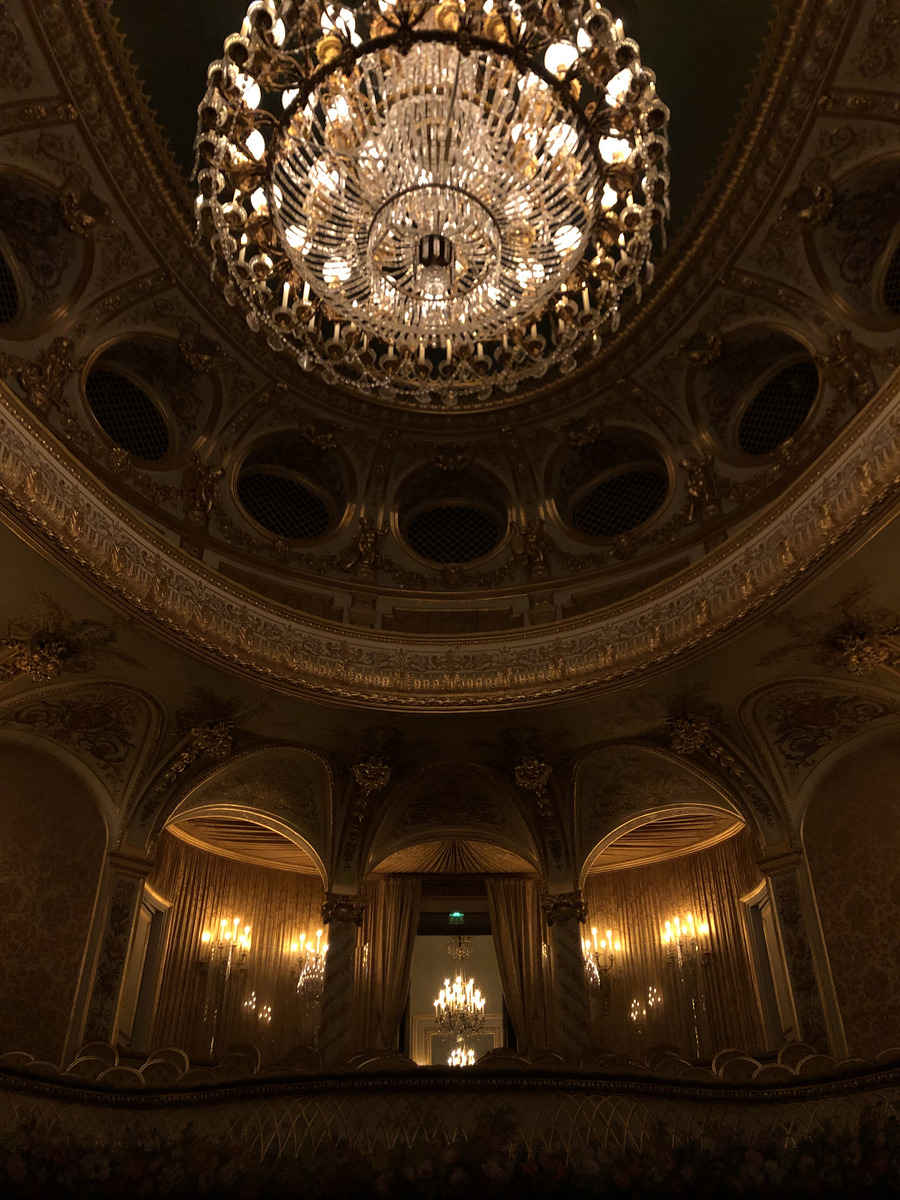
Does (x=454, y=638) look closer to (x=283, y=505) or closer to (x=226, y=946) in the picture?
(x=283, y=505)

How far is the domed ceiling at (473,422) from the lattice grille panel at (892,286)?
0.06m

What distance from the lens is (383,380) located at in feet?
27.1

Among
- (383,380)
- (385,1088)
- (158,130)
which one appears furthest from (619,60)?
(385,1088)

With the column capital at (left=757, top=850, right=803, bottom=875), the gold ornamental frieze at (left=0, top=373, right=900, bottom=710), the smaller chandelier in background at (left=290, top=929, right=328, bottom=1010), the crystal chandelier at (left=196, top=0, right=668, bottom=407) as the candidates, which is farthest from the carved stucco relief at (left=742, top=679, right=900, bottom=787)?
the smaller chandelier in background at (left=290, top=929, right=328, bottom=1010)

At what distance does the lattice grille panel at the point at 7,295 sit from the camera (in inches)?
349

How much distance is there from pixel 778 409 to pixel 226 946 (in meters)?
9.23

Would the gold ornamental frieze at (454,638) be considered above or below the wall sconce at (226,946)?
above

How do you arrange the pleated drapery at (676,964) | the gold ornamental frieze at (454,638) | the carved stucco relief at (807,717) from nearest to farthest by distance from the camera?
the gold ornamental frieze at (454,638) < the carved stucco relief at (807,717) < the pleated drapery at (676,964)

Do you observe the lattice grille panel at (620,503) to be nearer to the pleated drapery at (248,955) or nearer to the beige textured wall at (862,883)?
the beige textured wall at (862,883)

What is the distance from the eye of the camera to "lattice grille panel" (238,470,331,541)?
1134 centimetres

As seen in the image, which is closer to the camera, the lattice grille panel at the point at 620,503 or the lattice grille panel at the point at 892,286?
the lattice grille panel at the point at 892,286

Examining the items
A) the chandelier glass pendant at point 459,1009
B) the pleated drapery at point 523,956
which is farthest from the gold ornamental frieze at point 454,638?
the chandelier glass pendant at point 459,1009

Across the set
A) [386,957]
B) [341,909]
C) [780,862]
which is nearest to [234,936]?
[341,909]

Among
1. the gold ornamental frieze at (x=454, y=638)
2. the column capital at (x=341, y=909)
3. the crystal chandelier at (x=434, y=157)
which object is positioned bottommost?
the column capital at (x=341, y=909)
